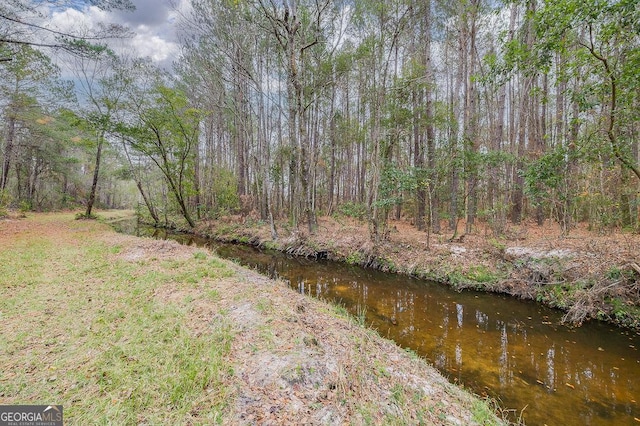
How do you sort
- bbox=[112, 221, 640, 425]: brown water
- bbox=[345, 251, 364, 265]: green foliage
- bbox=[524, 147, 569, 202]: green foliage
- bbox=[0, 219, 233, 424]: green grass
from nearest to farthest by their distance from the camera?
bbox=[0, 219, 233, 424]: green grass
bbox=[112, 221, 640, 425]: brown water
bbox=[524, 147, 569, 202]: green foliage
bbox=[345, 251, 364, 265]: green foliage

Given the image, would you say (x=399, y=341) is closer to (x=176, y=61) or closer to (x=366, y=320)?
(x=366, y=320)

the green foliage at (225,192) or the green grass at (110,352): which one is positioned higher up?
the green foliage at (225,192)

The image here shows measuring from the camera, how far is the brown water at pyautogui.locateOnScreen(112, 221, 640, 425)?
330 cm

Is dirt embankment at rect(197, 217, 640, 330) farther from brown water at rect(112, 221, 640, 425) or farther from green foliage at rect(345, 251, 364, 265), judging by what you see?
brown water at rect(112, 221, 640, 425)

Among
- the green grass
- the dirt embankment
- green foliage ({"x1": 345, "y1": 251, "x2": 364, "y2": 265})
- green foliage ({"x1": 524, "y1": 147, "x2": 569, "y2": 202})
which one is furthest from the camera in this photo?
green foliage ({"x1": 345, "y1": 251, "x2": 364, "y2": 265})

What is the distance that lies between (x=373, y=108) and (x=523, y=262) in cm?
771

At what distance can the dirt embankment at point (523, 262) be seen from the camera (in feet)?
17.6

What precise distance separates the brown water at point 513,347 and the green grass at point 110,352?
10.1 ft

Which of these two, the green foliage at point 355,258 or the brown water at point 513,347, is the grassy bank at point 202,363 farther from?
the green foliage at point 355,258

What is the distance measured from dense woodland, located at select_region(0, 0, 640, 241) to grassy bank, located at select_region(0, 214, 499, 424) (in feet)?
19.6

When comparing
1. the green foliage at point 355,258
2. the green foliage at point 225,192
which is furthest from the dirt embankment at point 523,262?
the green foliage at point 225,192

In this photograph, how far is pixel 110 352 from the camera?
266 centimetres

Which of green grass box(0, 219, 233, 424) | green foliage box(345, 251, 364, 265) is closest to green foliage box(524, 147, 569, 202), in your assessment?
green foliage box(345, 251, 364, 265)

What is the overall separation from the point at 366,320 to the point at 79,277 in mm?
6119
